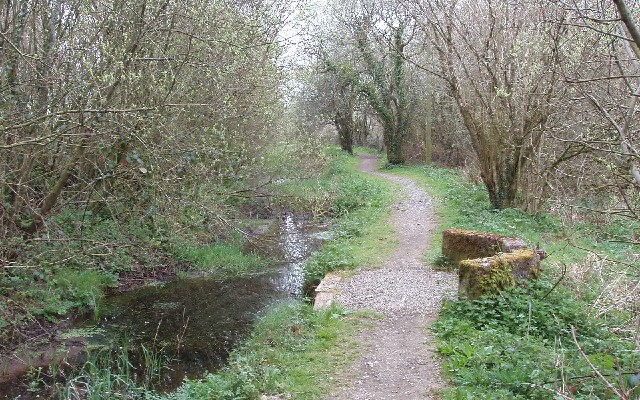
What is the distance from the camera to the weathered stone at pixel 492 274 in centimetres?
729

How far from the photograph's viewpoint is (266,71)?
11531mm

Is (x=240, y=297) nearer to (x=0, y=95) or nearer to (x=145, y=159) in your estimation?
(x=145, y=159)

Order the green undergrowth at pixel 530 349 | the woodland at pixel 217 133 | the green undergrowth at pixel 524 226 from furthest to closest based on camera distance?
the green undergrowth at pixel 524 226, the woodland at pixel 217 133, the green undergrowth at pixel 530 349

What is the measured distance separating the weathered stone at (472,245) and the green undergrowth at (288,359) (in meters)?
2.84

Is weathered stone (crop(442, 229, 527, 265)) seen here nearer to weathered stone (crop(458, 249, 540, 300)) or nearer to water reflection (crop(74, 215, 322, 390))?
weathered stone (crop(458, 249, 540, 300))

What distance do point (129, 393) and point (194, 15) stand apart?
17.7 feet

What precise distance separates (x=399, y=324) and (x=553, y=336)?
1932mm

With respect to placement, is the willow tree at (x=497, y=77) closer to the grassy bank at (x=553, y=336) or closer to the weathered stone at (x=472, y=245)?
the weathered stone at (x=472, y=245)

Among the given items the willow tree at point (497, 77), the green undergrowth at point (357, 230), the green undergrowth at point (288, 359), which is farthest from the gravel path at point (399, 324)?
the willow tree at point (497, 77)

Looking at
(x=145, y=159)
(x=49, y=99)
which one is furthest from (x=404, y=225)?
(x=49, y=99)

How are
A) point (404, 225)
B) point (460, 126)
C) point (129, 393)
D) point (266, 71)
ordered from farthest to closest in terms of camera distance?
point (460, 126)
point (404, 225)
point (266, 71)
point (129, 393)

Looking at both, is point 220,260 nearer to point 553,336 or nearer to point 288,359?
point 288,359

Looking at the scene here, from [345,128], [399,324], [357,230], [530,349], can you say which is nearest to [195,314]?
[399,324]

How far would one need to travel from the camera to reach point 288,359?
6453 mm
